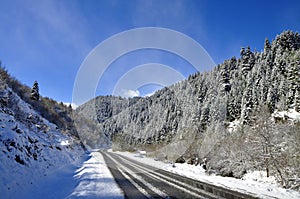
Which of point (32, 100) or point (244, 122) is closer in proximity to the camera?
point (32, 100)

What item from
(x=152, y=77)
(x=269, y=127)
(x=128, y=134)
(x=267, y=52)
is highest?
(x=267, y=52)

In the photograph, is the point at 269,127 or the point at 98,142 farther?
the point at 98,142

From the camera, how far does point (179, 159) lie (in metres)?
28.0

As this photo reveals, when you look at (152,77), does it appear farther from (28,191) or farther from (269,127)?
(28,191)

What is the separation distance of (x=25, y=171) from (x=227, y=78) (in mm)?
67857

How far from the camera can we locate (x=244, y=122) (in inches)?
1451

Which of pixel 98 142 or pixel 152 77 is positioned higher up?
pixel 152 77

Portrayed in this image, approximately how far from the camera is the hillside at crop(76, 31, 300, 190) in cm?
1278

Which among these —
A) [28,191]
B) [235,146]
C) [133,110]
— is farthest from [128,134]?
[28,191]

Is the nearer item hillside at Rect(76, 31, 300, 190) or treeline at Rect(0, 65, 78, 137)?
hillside at Rect(76, 31, 300, 190)

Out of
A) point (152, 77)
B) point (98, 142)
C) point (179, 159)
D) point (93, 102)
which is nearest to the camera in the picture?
point (179, 159)

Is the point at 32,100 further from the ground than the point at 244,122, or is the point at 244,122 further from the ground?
the point at 244,122

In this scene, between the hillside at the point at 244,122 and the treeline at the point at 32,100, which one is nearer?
the hillside at the point at 244,122

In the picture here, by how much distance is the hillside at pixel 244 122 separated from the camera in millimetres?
12780
